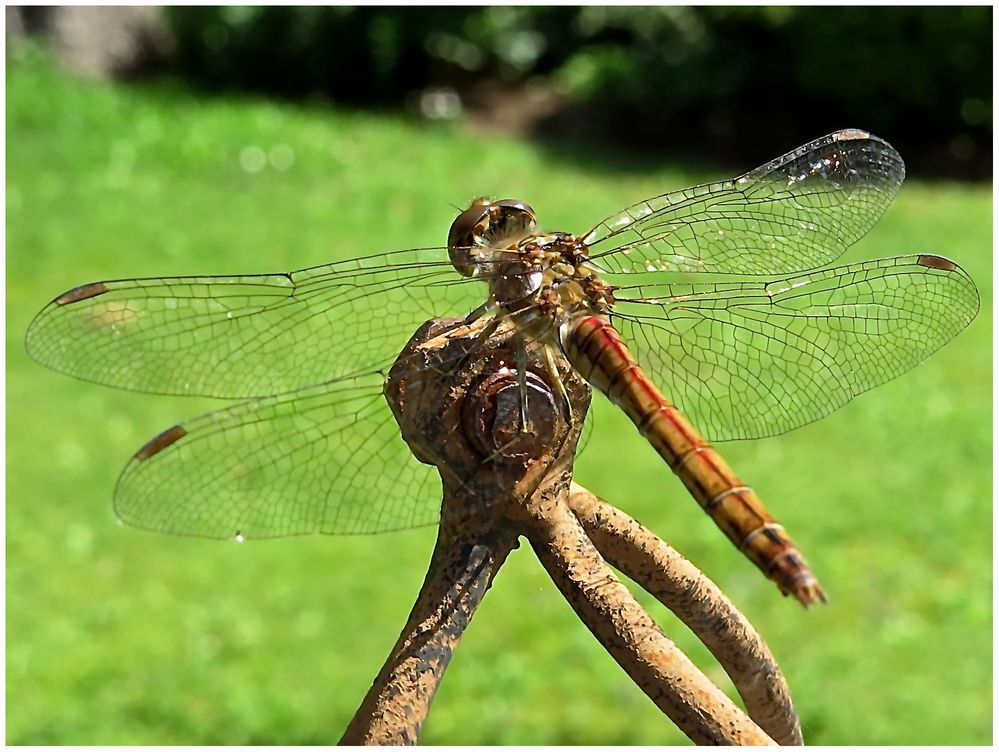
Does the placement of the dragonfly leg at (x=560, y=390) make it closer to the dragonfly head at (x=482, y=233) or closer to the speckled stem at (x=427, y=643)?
the speckled stem at (x=427, y=643)

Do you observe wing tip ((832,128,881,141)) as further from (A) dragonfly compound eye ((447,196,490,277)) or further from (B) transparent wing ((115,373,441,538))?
(B) transparent wing ((115,373,441,538))

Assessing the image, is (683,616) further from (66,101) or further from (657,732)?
(66,101)

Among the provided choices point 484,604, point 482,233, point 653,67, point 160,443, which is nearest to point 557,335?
point 482,233

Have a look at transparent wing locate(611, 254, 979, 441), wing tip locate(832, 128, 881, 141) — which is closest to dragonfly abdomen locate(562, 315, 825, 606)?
transparent wing locate(611, 254, 979, 441)

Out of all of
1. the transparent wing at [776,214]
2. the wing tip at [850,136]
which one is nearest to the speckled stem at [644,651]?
the transparent wing at [776,214]

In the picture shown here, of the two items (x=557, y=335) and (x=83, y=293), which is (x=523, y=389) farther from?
(x=83, y=293)

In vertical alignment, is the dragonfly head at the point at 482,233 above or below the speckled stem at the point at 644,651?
above

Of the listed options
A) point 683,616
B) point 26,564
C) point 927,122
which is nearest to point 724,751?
point 683,616
